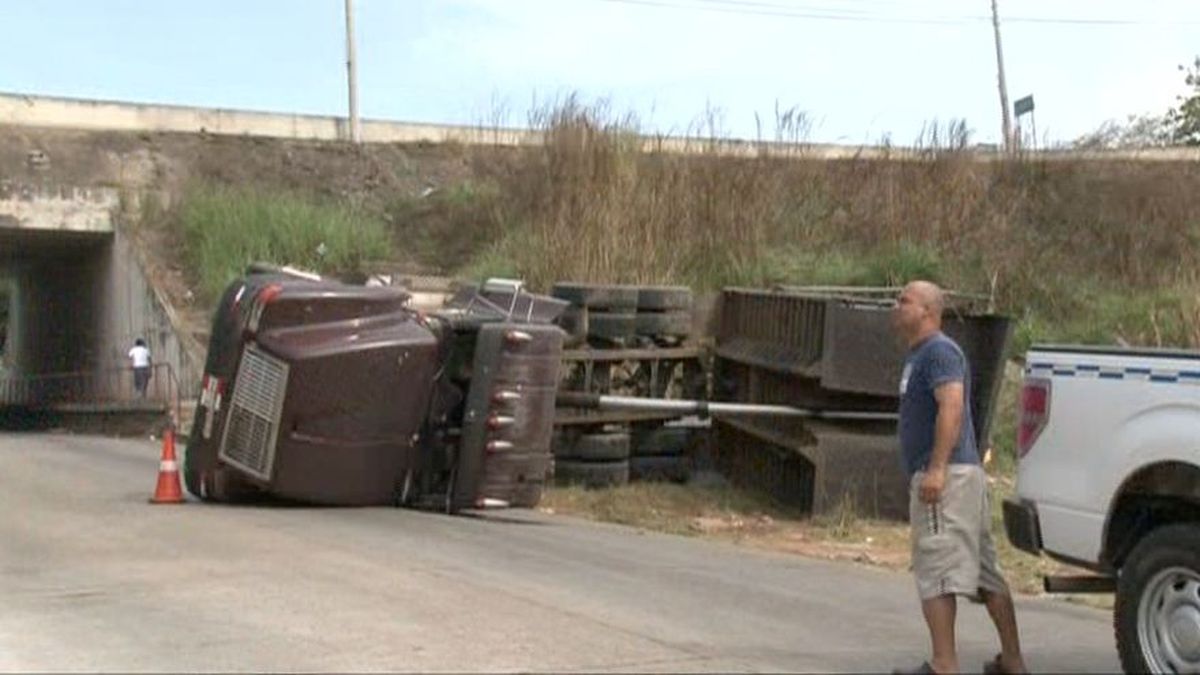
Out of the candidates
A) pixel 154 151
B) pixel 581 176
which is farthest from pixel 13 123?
pixel 581 176

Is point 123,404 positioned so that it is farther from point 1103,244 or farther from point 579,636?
point 579,636

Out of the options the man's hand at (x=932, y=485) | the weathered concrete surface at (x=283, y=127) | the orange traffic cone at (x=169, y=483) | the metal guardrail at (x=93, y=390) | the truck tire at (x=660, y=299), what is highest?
the weathered concrete surface at (x=283, y=127)

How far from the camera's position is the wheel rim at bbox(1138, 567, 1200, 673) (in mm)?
7336

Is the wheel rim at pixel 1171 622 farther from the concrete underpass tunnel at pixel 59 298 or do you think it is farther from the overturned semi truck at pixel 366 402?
the concrete underpass tunnel at pixel 59 298

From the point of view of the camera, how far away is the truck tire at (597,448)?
18297 millimetres

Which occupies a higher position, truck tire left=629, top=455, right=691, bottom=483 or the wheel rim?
the wheel rim

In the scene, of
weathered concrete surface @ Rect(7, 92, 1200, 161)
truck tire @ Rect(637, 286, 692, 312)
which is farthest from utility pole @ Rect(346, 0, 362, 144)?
truck tire @ Rect(637, 286, 692, 312)

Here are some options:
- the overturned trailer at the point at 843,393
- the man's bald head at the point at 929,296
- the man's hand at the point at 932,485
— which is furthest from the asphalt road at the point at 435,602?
the overturned trailer at the point at 843,393

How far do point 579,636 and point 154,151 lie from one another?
3207 centimetres

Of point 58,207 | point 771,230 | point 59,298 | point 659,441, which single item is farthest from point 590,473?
point 59,298

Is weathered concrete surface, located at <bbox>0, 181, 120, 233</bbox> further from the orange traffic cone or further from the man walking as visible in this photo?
the man walking

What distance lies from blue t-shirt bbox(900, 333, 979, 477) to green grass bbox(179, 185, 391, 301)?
25.6 metres

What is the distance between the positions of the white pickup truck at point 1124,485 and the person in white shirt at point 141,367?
27.4m

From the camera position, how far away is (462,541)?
13.4 metres
